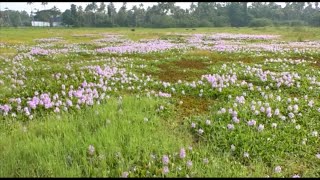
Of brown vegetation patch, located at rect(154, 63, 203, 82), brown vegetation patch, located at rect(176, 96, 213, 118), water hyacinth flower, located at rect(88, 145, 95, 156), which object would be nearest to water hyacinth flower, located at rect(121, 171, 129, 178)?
water hyacinth flower, located at rect(88, 145, 95, 156)

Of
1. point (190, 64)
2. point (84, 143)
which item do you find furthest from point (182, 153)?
point (190, 64)

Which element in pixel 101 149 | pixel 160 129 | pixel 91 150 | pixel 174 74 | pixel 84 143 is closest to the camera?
pixel 91 150

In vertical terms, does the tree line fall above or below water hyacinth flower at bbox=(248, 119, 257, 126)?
above

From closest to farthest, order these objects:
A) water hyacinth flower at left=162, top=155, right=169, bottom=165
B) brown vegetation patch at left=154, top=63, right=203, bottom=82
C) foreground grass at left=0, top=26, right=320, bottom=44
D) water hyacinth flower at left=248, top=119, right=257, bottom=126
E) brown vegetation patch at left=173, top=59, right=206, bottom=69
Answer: water hyacinth flower at left=162, top=155, right=169, bottom=165 → water hyacinth flower at left=248, top=119, right=257, bottom=126 → brown vegetation patch at left=154, top=63, right=203, bottom=82 → brown vegetation patch at left=173, top=59, right=206, bottom=69 → foreground grass at left=0, top=26, right=320, bottom=44

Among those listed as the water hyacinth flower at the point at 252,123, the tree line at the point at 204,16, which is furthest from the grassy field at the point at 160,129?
the tree line at the point at 204,16

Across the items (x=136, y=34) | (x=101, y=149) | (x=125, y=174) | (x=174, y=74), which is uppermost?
(x=136, y=34)

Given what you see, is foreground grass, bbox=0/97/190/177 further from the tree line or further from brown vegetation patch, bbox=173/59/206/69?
the tree line

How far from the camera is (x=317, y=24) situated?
88.8 metres

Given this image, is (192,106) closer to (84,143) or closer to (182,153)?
(182,153)

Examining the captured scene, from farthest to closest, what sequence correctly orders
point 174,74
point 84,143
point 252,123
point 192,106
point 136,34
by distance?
point 136,34
point 174,74
point 192,106
point 252,123
point 84,143

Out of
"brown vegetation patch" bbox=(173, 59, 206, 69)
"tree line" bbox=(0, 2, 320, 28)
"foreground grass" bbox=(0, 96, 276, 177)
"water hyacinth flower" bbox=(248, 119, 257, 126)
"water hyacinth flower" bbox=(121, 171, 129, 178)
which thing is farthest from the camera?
"tree line" bbox=(0, 2, 320, 28)

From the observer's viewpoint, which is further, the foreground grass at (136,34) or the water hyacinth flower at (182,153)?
the foreground grass at (136,34)

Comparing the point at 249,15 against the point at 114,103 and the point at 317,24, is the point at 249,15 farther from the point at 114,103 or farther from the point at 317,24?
the point at 114,103

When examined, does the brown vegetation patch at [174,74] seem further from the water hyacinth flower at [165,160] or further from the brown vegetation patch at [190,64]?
the water hyacinth flower at [165,160]
